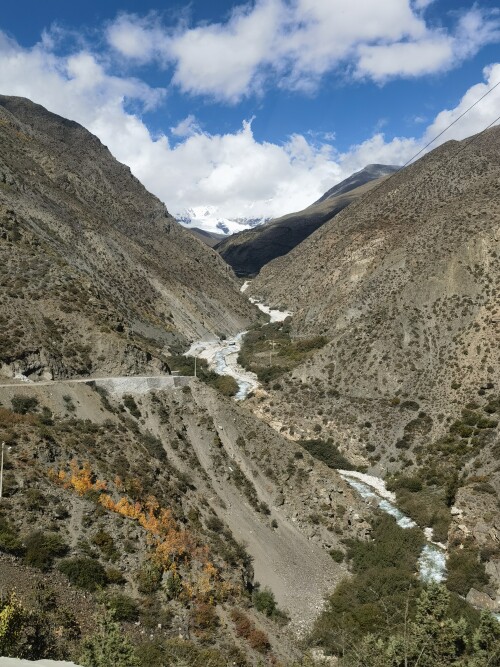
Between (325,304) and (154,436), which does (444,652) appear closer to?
(154,436)

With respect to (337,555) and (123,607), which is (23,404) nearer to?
(123,607)

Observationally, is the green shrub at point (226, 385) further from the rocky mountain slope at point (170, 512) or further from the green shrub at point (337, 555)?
the green shrub at point (337, 555)

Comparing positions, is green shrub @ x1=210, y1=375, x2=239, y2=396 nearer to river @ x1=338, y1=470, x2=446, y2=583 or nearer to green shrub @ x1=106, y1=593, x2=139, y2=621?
river @ x1=338, y1=470, x2=446, y2=583

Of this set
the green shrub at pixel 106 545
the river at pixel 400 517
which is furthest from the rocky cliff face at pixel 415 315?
the green shrub at pixel 106 545

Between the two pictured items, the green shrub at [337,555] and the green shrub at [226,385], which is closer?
the green shrub at [337,555]

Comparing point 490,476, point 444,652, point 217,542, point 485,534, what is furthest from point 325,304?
point 444,652

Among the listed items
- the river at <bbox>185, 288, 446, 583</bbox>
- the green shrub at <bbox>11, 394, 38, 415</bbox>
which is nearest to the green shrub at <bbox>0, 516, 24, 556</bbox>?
the green shrub at <bbox>11, 394, 38, 415</bbox>
